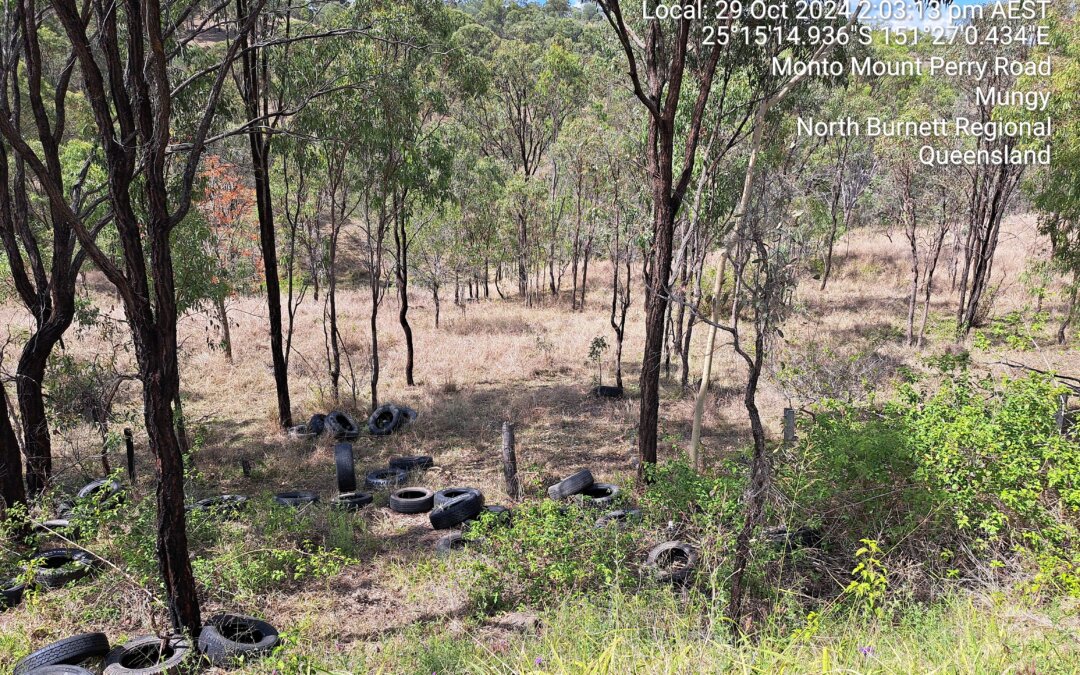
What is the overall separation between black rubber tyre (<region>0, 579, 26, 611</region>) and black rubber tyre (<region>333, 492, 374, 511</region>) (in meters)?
3.41

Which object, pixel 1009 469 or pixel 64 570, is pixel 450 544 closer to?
pixel 64 570

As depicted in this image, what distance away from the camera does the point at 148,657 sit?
17.4 ft

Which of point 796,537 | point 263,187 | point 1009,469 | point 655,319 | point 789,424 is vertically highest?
point 263,187

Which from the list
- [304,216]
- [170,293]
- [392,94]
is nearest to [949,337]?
[392,94]

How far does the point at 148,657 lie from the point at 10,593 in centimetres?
207

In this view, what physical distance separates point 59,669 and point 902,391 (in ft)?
28.4

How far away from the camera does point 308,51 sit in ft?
43.8

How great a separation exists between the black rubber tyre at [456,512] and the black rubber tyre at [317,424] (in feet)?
17.5

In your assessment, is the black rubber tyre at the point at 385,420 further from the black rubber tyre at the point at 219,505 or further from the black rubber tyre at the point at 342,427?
the black rubber tyre at the point at 219,505

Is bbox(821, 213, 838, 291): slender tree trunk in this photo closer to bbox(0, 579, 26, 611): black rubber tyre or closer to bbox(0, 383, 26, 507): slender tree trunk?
bbox(0, 383, 26, 507): slender tree trunk

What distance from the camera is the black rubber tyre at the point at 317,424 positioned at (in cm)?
1300

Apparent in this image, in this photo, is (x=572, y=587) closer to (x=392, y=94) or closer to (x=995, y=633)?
(x=995, y=633)

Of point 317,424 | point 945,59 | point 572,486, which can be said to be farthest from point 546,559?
point 945,59

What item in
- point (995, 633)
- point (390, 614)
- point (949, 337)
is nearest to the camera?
point (995, 633)
